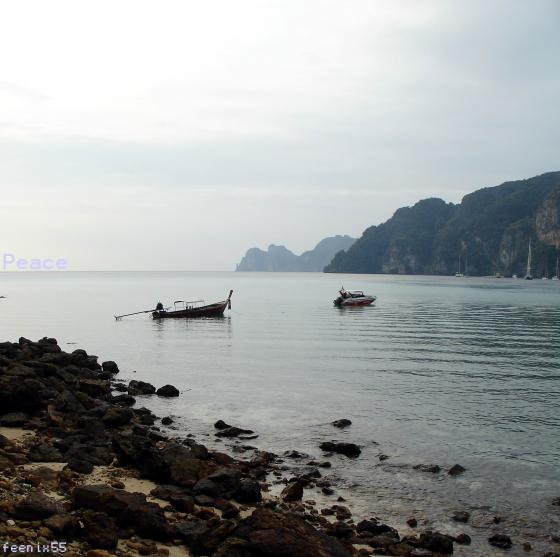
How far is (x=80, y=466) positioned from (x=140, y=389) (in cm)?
1321

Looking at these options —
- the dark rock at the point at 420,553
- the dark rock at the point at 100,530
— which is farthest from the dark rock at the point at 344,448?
the dark rock at the point at 100,530

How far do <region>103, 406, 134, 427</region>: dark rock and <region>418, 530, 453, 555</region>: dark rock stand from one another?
10819 mm

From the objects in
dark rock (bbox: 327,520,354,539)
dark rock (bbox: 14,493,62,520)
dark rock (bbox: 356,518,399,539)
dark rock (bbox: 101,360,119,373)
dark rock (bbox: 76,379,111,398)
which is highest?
dark rock (bbox: 14,493,62,520)

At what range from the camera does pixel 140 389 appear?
1013 inches

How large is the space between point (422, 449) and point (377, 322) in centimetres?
4410

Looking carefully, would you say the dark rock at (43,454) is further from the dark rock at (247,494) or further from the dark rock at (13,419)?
the dark rock at (247,494)

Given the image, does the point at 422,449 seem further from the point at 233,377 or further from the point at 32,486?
the point at 233,377

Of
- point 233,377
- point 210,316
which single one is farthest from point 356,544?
point 210,316

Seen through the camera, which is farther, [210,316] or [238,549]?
[210,316]

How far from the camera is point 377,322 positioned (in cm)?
6088

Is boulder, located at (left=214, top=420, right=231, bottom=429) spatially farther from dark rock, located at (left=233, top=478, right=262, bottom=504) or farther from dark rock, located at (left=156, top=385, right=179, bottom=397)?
dark rock, located at (left=233, top=478, right=262, bottom=504)

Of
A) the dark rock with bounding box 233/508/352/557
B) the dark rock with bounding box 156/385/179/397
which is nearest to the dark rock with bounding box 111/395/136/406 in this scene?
the dark rock with bounding box 156/385/179/397

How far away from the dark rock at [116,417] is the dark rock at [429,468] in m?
9.49

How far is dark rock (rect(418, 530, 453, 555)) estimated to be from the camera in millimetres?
10789
